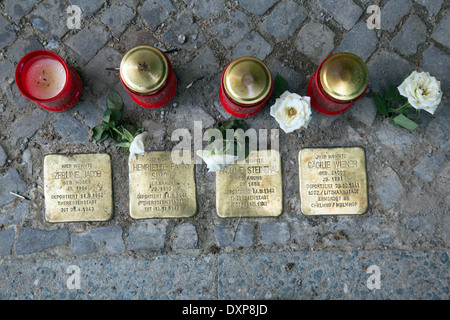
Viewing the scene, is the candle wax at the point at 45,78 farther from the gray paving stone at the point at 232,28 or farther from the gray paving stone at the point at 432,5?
the gray paving stone at the point at 432,5

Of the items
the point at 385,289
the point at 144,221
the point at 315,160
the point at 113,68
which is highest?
the point at 113,68

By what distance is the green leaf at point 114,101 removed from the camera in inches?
51.3

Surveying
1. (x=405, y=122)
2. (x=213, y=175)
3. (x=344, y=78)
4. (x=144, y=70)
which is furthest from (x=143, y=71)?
(x=405, y=122)

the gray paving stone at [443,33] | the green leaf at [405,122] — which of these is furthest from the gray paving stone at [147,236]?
the gray paving stone at [443,33]

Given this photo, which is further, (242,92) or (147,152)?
(147,152)

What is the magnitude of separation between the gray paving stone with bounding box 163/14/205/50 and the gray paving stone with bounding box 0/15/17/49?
665mm

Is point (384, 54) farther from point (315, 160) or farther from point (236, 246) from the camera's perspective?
point (236, 246)

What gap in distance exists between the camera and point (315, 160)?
130cm

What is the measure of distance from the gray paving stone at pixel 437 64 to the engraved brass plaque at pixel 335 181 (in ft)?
1.48

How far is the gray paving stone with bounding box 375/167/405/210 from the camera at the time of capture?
131 centimetres

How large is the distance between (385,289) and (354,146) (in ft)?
2.04

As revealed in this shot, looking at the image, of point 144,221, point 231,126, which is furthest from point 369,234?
point 144,221

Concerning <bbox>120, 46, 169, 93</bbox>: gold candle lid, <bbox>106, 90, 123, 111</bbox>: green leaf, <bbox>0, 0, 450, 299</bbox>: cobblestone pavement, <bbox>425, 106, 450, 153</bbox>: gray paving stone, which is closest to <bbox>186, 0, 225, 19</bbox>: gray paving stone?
<bbox>0, 0, 450, 299</bbox>: cobblestone pavement

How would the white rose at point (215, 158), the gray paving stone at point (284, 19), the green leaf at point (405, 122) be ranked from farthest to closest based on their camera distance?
the gray paving stone at point (284, 19), the green leaf at point (405, 122), the white rose at point (215, 158)
